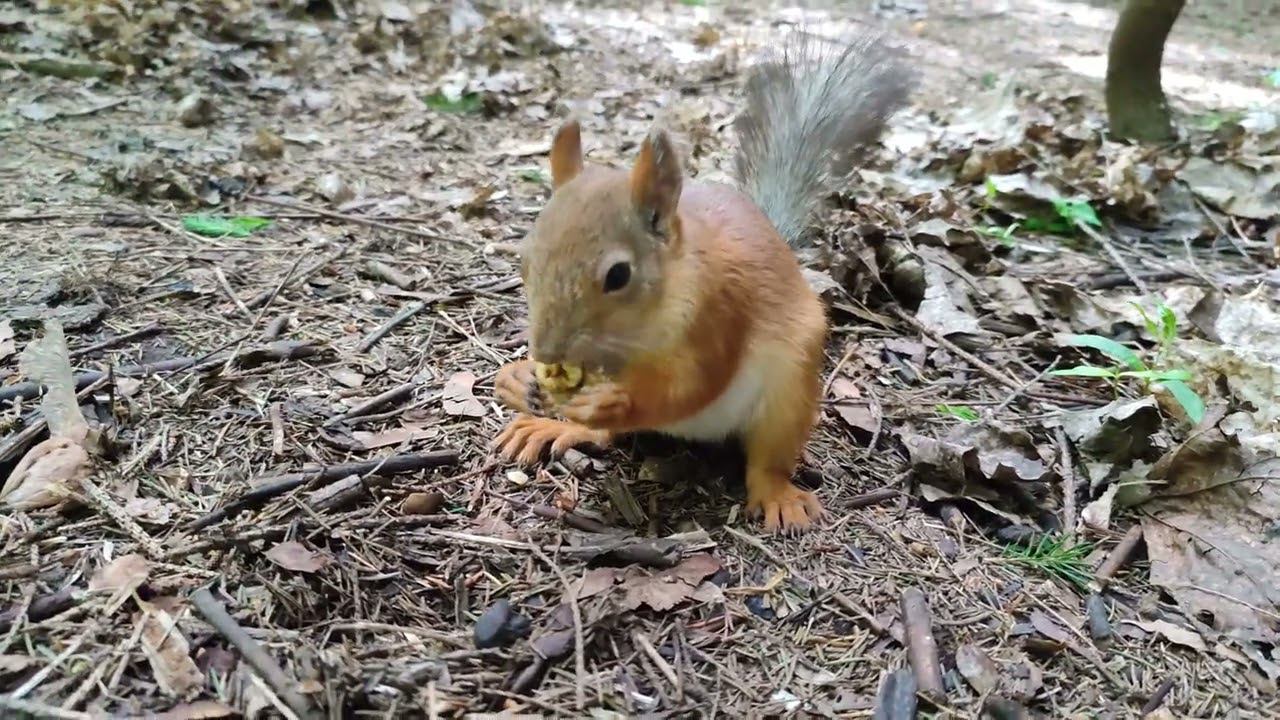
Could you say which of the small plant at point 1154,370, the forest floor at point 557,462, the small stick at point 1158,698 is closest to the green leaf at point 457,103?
the forest floor at point 557,462

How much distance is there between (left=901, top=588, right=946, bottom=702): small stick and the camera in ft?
4.60

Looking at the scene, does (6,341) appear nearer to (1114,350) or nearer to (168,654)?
(168,654)

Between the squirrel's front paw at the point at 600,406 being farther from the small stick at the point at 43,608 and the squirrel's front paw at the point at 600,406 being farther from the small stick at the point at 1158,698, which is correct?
the small stick at the point at 1158,698

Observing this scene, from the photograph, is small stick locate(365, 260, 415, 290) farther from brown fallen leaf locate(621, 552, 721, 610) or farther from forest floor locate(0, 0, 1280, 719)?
brown fallen leaf locate(621, 552, 721, 610)

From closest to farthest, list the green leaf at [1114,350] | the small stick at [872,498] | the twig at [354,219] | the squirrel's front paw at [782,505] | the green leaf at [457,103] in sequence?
the squirrel's front paw at [782,505], the small stick at [872,498], the green leaf at [1114,350], the twig at [354,219], the green leaf at [457,103]

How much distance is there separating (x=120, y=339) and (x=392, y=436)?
750 millimetres

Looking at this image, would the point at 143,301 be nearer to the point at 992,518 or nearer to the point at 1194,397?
the point at 992,518

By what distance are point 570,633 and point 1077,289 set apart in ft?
6.95

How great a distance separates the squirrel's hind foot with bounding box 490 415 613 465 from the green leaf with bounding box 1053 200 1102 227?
2215 mm

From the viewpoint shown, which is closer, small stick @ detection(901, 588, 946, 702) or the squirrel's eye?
small stick @ detection(901, 588, 946, 702)

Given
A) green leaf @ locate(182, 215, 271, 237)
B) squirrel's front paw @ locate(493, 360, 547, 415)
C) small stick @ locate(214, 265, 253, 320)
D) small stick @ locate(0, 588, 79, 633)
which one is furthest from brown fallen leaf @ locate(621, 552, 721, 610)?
green leaf @ locate(182, 215, 271, 237)

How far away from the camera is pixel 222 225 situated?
282cm

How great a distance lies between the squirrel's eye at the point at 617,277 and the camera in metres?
1.55

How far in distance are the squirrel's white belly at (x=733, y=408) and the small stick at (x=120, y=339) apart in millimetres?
1325
